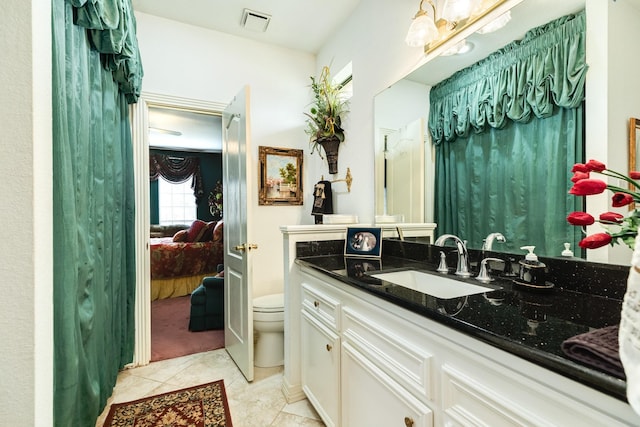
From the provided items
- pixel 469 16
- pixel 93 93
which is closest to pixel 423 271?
pixel 469 16

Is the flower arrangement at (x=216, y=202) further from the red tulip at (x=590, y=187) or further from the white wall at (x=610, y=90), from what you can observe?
the red tulip at (x=590, y=187)

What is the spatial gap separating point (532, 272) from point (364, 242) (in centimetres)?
100

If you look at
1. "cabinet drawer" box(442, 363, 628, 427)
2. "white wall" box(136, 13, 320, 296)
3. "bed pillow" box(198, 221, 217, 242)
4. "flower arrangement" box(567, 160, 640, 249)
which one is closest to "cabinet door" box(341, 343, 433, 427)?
"cabinet drawer" box(442, 363, 628, 427)

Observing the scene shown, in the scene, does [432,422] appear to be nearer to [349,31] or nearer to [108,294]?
[108,294]

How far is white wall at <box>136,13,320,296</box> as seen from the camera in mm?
2428

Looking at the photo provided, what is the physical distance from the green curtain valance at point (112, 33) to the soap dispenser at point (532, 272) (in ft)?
6.46

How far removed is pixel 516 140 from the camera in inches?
49.4

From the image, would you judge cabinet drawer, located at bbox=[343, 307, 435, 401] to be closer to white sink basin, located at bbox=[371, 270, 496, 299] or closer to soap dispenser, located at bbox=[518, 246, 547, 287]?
white sink basin, located at bbox=[371, 270, 496, 299]

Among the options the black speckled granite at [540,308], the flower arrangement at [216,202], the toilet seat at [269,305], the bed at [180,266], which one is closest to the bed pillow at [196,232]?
the bed at [180,266]

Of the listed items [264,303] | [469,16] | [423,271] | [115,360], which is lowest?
[115,360]

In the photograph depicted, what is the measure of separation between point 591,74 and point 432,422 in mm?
1242

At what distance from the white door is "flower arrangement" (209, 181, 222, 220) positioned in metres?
4.87

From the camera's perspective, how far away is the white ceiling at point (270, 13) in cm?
228

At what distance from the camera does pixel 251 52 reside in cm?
274
